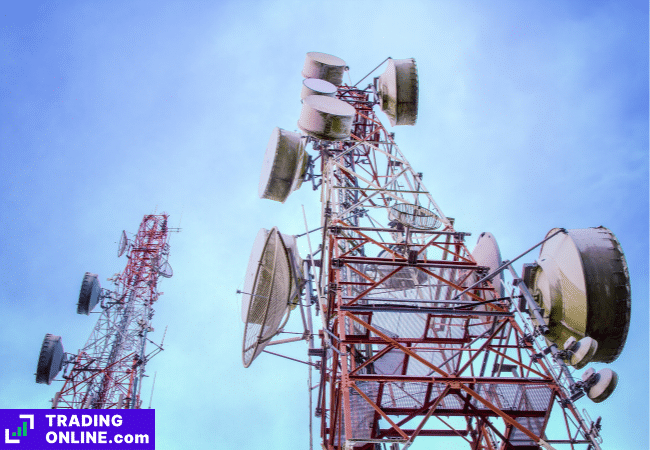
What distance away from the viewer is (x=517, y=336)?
10094 millimetres

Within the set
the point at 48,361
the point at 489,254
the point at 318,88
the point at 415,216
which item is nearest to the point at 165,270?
the point at 48,361

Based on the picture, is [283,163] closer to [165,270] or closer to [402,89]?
[402,89]

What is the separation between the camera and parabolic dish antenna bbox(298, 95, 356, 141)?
15539mm

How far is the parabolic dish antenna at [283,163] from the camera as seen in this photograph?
18000mm

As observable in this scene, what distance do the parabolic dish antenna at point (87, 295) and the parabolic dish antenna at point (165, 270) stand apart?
5311 millimetres

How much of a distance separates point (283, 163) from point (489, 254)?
8362 mm

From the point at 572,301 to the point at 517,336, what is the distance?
58.3 inches

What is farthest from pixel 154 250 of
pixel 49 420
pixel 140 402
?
pixel 49 420

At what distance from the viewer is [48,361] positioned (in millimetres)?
28375

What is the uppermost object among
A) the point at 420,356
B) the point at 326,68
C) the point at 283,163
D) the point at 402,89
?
the point at 326,68

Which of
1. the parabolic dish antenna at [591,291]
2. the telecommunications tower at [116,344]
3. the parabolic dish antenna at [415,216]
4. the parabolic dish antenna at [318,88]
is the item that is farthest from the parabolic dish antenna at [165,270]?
the parabolic dish antenna at [591,291]

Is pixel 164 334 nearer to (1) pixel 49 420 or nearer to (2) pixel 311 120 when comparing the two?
(1) pixel 49 420

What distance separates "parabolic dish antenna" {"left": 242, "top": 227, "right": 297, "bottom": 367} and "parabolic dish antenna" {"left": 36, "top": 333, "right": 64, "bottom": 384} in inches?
830

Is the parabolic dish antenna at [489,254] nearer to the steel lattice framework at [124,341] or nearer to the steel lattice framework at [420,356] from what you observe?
the steel lattice framework at [420,356]
